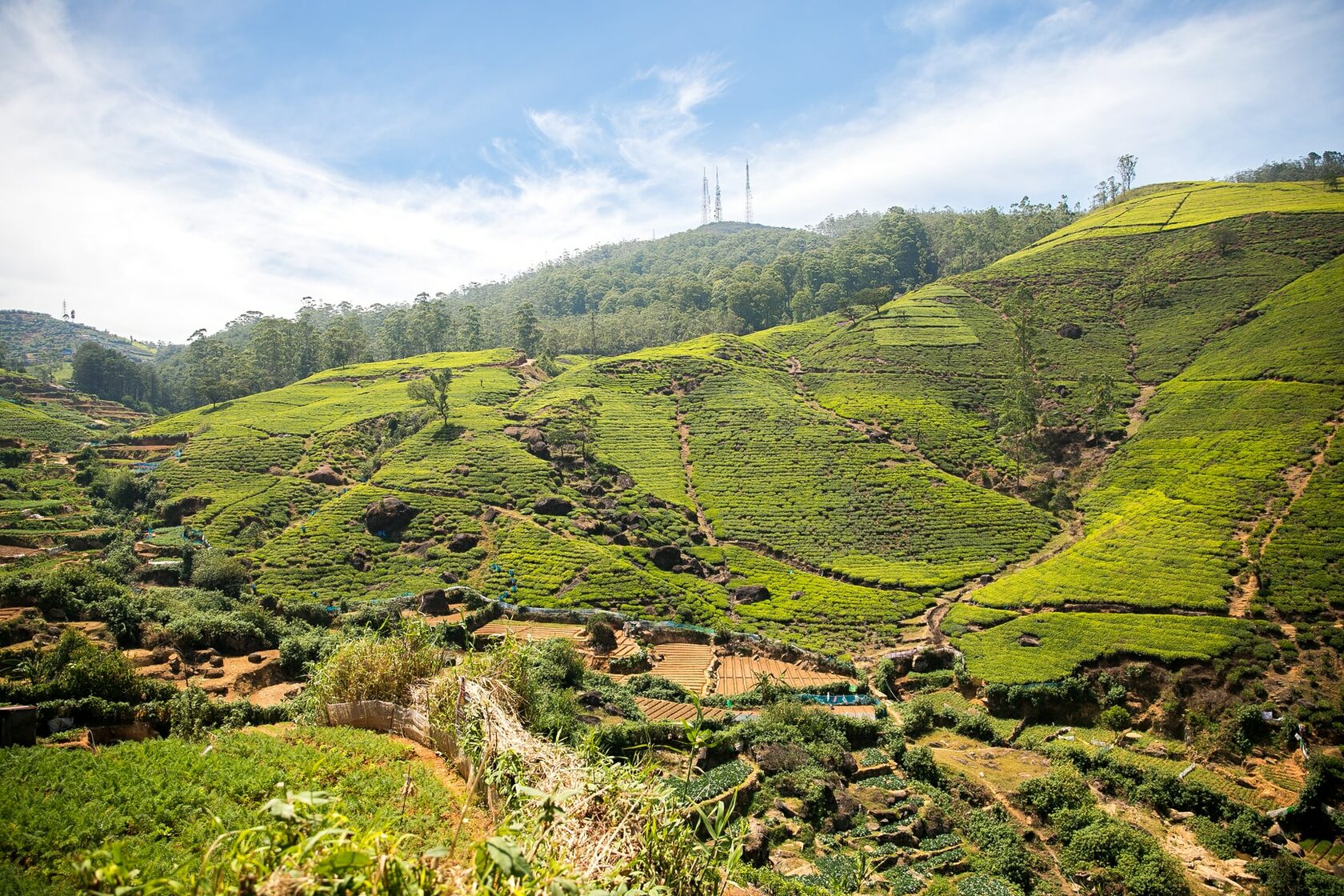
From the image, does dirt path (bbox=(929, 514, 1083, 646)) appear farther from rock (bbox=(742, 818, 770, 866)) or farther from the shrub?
rock (bbox=(742, 818, 770, 866))

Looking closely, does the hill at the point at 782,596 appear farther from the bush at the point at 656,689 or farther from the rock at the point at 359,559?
the rock at the point at 359,559

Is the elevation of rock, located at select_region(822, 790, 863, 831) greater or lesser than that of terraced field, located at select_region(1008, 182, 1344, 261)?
lesser

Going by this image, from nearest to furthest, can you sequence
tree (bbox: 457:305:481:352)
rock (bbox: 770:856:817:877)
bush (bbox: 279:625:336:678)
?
rock (bbox: 770:856:817:877) → bush (bbox: 279:625:336:678) → tree (bbox: 457:305:481:352)

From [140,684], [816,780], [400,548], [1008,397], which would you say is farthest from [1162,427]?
[140,684]

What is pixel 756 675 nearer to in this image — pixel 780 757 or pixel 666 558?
pixel 780 757

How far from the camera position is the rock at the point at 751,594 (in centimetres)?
4078

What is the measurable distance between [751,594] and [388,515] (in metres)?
26.6

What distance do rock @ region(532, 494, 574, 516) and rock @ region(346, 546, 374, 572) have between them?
1197cm

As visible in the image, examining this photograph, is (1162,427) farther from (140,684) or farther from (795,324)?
(140,684)

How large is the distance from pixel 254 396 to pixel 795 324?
7406 centimetres

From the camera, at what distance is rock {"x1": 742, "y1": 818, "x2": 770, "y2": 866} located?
14.4 meters

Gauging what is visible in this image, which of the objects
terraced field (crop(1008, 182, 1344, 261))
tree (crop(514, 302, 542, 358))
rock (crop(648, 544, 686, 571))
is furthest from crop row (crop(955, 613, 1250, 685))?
tree (crop(514, 302, 542, 358))

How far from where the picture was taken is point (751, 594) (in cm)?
4094

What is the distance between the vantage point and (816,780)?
18.5m
